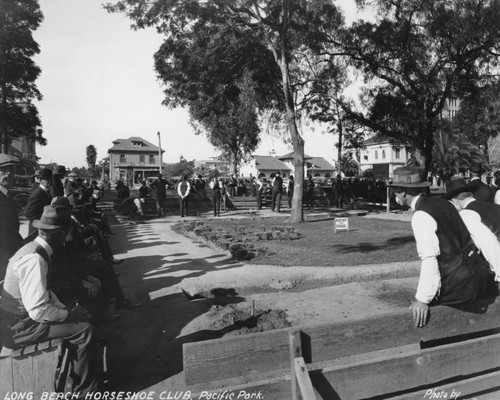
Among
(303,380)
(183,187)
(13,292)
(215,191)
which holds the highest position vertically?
(183,187)

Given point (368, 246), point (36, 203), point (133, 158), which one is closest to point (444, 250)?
point (36, 203)

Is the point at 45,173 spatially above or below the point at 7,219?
above

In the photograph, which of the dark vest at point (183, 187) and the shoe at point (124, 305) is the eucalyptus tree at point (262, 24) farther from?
the shoe at point (124, 305)

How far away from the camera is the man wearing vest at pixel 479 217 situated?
3.37m

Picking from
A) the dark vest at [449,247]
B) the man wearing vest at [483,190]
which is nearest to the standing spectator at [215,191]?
the man wearing vest at [483,190]

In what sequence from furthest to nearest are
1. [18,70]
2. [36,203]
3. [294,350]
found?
1. [18,70]
2. [36,203]
3. [294,350]

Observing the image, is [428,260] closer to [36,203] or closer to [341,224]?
[36,203]

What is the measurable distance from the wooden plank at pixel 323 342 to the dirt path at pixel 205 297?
58.9 inches

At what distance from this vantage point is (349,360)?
119 inches

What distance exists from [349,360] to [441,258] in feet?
3.38

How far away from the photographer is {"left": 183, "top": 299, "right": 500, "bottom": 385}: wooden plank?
245 centimetres

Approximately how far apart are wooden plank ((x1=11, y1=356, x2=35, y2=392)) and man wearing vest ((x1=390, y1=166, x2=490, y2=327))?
2856 millimetres

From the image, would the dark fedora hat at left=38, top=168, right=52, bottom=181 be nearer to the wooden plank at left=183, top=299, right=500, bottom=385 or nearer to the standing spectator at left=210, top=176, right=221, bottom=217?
the wooden plank at left=183, top=299, right=500, bottom=385

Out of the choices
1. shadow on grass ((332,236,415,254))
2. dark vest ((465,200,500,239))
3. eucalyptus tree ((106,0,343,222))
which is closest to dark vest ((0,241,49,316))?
dark vest ((465,200,500,239))
